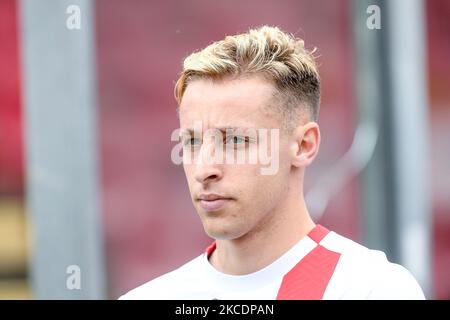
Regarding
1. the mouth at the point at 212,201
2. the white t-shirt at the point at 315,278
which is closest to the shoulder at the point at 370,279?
the white t-shirt at the point at 315,278

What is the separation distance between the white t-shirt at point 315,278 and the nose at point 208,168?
0.72 feet

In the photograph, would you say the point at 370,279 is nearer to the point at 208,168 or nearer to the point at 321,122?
the point at 208,168

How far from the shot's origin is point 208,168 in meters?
1.70

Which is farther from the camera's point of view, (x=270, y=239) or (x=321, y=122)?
(x=321, y=122)

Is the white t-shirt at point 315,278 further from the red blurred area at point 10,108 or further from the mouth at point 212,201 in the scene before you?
the red blurred area at point 10,108

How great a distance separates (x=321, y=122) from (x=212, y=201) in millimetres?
2168

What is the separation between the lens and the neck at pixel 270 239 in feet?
5.81

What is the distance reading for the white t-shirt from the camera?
169 cm

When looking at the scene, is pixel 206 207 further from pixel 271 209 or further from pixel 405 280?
pixel 405 280

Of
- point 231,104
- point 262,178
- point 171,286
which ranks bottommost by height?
point 171,286

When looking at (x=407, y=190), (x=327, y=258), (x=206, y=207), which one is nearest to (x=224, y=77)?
(x=206, y=207)

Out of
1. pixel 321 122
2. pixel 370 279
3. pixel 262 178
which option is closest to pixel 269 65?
pixel 262 178

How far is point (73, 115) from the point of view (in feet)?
7.61
